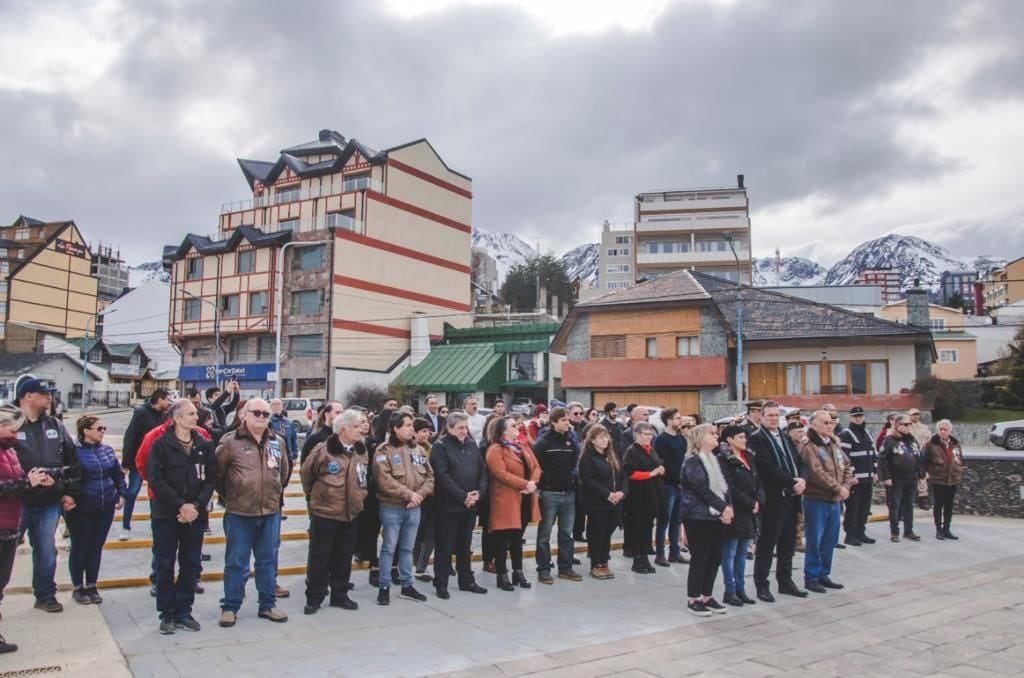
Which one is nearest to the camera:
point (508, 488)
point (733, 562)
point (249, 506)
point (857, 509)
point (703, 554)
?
point (249, 506)

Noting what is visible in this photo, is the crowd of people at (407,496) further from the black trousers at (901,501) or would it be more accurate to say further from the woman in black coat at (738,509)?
the black trousers at (901,501)

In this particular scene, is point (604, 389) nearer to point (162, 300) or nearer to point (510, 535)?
point (510, 535)

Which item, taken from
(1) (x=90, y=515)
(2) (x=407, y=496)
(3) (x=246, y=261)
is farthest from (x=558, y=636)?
(3) (x=246, y=261)

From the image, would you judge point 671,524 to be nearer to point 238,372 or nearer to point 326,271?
point 326,271

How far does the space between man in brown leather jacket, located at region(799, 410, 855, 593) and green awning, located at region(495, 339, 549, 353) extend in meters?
35.5

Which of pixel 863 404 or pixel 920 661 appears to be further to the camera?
pixel 863 404

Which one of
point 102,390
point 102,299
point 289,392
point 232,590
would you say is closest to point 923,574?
point 232,590

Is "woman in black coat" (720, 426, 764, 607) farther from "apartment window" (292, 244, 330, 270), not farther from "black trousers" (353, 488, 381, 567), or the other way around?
"apartment window" (292, 244, 330, 270)

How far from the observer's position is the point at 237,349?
5091cm

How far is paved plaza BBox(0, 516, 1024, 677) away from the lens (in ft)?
18.0

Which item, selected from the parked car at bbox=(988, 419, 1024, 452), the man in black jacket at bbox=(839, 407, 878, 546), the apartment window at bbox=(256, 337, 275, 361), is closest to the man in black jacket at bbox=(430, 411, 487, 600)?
the man in black jacket at bbox=(839, 407, 878, 546)

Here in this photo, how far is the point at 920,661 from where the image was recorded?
229 inches

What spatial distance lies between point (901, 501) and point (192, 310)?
50.1m

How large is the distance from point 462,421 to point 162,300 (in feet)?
248
